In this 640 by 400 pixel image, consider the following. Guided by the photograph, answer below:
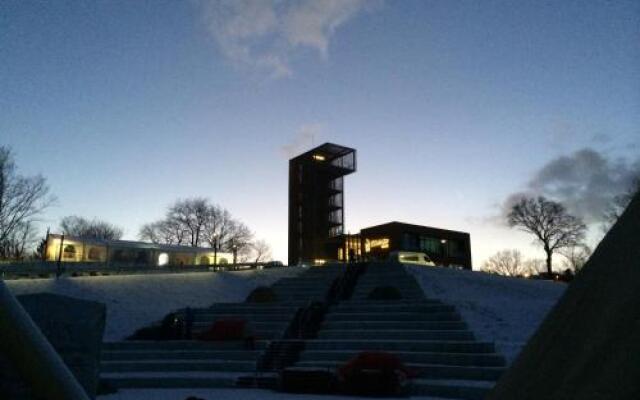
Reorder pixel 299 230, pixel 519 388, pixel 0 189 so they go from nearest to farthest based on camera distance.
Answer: pixel 519 388 → pixel 0 189 → pixel 299 230

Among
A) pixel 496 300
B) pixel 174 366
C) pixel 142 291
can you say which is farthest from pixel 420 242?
pixel 174 366

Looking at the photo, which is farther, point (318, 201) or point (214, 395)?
point (318, 201)

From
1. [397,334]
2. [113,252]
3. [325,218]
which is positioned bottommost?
[397,334]

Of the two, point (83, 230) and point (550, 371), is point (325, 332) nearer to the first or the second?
point (550, 371)

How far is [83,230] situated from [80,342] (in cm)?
8570

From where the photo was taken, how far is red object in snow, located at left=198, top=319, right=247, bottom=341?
1614cm

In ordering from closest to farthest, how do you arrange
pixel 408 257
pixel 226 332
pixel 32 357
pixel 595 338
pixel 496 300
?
pixel 595 338, pixel 32 357, pixel 226 332, pixel 496 300, pixel 408 257

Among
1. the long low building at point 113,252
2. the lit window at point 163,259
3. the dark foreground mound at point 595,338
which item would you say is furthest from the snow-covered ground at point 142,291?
the dark foreground mound at point 595,338

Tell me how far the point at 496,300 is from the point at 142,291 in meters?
17.7

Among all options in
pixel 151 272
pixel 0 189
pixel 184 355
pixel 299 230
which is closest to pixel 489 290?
pixel 184 355

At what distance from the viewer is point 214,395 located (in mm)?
11398

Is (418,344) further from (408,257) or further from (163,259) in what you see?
(163,259)

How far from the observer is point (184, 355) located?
15.1 m

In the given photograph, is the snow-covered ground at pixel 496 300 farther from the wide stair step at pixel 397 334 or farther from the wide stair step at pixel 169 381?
the wide stair step at pixel 169 381
